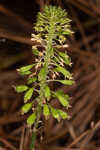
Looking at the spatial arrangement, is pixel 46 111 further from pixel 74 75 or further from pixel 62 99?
pixel 74 75

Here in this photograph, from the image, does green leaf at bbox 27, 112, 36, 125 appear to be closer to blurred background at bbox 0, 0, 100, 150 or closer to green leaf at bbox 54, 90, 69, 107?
green leaf at bbox 54, 90, 69, 107

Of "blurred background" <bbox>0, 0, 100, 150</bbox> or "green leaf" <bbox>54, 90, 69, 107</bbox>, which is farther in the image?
"blurred background" <bbox>0, 0, 100, 150</bbox>

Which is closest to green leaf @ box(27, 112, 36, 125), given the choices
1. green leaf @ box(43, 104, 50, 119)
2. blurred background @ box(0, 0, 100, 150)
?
green leaf @ box(43, 104, 50, 119)

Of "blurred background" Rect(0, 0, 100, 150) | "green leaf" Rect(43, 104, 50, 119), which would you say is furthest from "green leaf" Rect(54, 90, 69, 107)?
"blurred background" Rect(0, 0, 100, 150)

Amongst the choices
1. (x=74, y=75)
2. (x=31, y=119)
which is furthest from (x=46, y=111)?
(x=74, y=75)

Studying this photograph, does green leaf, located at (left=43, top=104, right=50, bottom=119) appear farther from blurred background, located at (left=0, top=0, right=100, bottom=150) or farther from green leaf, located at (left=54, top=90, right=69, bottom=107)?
blurred background, located at (left=0, top=0, right=100, bottom=150)

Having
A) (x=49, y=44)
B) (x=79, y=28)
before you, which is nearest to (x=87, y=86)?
(x=79, y=28)

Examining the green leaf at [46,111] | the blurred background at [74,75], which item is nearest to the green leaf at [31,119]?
the green leaf at [46,111]

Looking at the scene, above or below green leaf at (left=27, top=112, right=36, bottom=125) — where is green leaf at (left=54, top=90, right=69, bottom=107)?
above

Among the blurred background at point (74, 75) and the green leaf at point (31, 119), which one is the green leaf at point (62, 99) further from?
the blurred background at point (74, 75)
